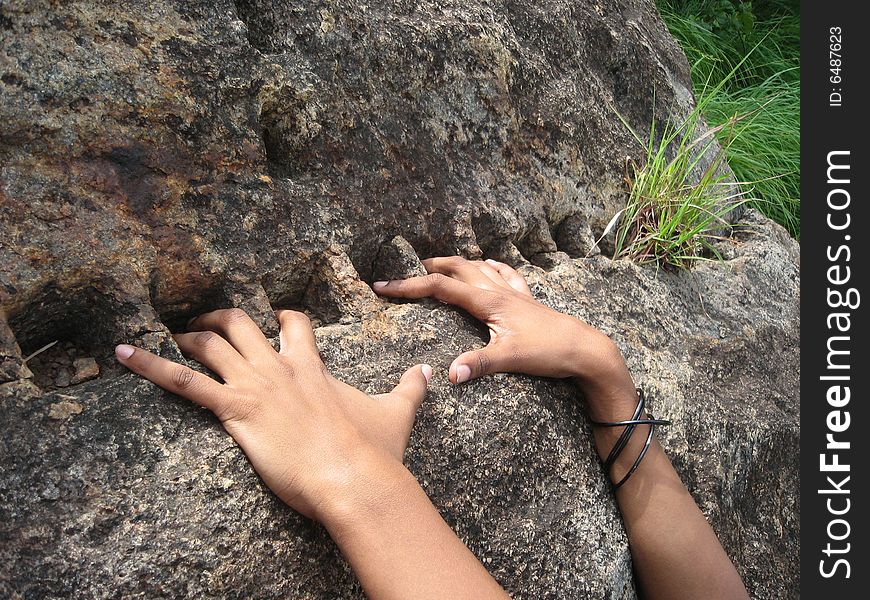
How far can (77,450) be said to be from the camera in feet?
3.92

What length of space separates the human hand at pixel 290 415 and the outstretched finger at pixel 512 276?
575mm

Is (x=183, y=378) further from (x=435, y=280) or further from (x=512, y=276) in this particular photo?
(x=512, y=276)

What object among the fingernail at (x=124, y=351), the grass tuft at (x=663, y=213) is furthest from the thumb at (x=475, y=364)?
the grass tuft at (x=663, y=213)

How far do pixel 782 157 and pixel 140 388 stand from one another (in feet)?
14.0

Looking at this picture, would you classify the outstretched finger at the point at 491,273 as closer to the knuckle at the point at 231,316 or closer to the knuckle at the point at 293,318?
the knuckle at the point at 293,318

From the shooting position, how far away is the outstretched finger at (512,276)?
6.17 ft

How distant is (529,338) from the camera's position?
1.68 m

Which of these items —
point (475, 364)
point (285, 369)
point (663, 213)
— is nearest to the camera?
point (285, 369)

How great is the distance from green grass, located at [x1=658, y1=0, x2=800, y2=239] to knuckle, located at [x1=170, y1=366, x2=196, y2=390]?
11.7ft

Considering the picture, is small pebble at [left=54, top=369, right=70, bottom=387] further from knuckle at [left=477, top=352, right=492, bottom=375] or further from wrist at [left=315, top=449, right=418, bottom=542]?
knuckle at [left=477, top=352, right=492, bottom=375]

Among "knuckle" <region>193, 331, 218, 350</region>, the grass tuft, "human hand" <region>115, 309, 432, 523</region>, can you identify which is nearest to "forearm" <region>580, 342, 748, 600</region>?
"human hand" <region>115, 309, 432, 523</region>

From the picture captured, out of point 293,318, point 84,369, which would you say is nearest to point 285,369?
point 293,318

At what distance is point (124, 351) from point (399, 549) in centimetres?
54

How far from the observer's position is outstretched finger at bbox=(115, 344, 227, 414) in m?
1.28
